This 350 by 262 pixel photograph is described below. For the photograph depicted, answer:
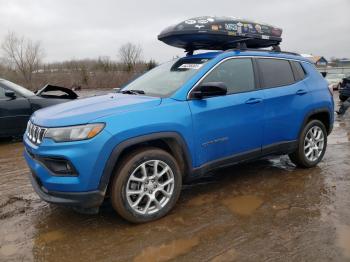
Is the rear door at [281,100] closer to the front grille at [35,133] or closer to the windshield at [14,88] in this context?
the front grille at [35,133]

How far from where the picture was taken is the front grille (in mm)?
3281

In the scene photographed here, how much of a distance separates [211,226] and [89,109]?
1.64m

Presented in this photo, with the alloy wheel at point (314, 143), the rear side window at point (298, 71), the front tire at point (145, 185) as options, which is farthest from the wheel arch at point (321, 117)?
the front tire at point (145, 185)

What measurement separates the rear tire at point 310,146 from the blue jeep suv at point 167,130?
0.13 feet

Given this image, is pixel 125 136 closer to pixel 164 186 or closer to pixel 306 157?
pixel 164 186

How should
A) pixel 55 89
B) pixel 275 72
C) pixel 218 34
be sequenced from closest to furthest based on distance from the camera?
1. pixel 218 34
2. pixel 275 72
3. pixel 55 89

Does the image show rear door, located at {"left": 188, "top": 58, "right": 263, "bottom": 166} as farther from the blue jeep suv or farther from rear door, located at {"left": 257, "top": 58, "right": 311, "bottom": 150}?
→ rear door, located at {"left": 257, "top": 58, "right": 311, "bottom": 150}

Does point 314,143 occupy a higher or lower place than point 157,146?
lower

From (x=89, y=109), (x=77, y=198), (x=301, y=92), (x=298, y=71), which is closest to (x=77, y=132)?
(x=89, y=109)

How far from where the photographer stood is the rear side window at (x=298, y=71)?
16.4 feet

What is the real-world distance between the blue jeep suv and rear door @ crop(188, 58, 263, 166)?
0.01 metres

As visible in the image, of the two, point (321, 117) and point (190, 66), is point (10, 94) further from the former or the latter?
point (321, 117)

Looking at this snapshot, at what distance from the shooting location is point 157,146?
12.0ft

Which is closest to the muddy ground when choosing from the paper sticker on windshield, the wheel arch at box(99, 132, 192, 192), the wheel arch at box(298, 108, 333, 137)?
the wheel arch at box(99, 132, 192, 192)
